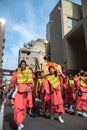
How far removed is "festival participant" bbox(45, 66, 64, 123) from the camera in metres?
5.37

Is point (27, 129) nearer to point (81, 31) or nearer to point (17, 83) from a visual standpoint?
point (17, 83)

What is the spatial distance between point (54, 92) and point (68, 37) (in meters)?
13.0

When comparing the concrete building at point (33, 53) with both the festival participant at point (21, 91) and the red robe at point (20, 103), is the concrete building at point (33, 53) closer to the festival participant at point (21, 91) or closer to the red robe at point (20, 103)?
the festival participant at point (21, 91)

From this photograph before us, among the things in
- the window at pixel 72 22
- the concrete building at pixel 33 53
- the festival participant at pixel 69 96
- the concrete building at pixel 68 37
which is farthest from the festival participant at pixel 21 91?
the concrete building at pixel 33 53

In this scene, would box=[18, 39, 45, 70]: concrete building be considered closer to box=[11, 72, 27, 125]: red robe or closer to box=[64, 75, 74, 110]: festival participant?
box=[64, 75, 74, 110]: festival participant

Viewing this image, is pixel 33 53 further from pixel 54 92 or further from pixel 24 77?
pixel 24 77

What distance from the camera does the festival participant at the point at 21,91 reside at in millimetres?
4285

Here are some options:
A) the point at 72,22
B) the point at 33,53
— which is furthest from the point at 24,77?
the point at 33,53

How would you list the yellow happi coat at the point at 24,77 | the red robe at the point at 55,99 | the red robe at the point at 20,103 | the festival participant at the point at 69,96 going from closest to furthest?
the red robe at the point at 20,103, the yellow happi coat at the point at 24,77, the red robe at the point at 55,99, the festival participant at the point at 69,96

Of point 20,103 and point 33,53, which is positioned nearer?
point 20,103

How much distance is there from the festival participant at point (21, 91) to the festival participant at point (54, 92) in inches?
39.0

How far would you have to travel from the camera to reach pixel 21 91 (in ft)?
14.9

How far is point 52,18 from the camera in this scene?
21844 mm

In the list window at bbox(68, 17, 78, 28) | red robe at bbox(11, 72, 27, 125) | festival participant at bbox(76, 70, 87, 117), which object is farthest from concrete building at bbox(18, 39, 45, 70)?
red robe at bbox(11, 72, 27, 125)
